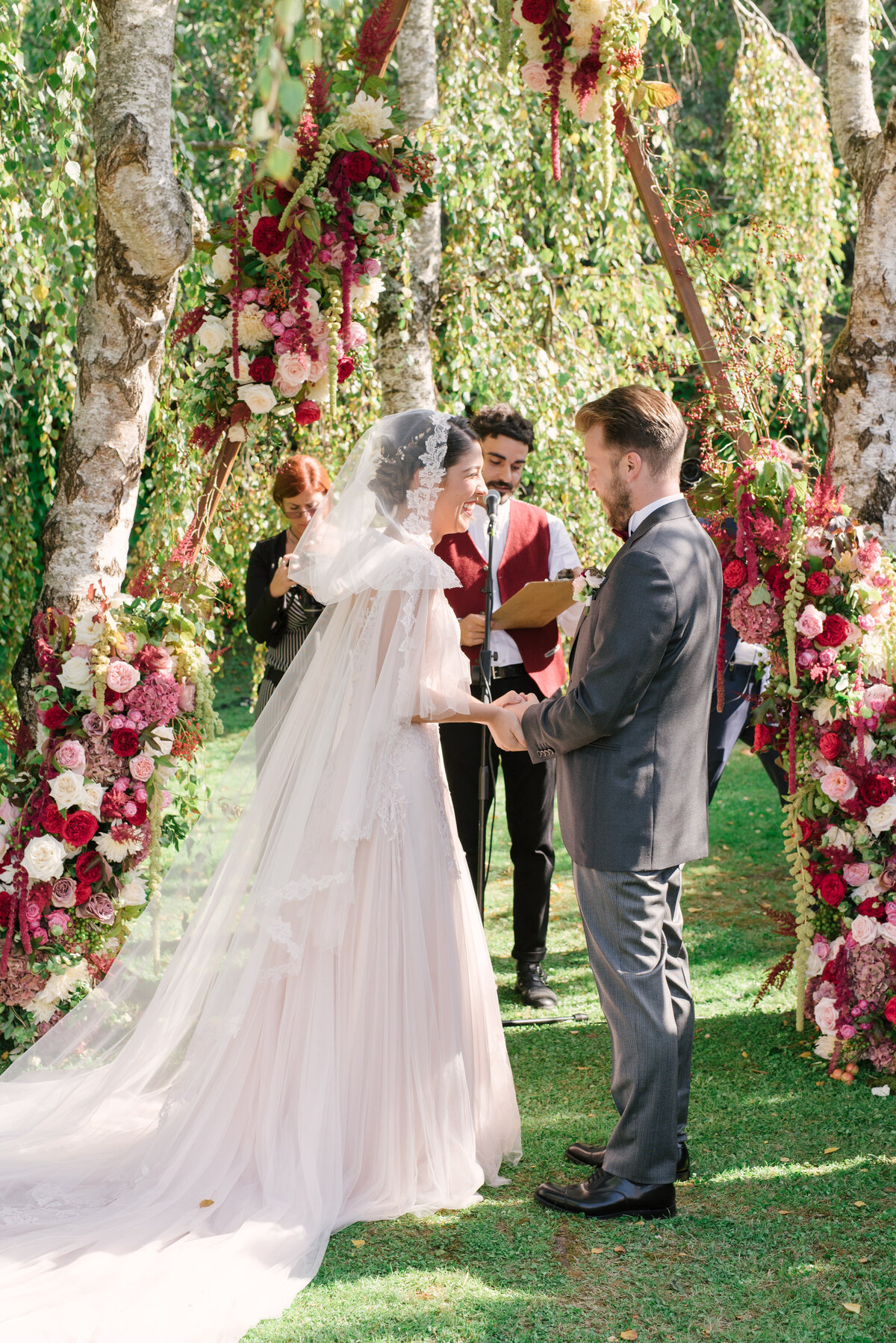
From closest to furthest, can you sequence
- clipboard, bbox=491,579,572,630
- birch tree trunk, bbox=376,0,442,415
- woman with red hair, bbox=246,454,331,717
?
clipboard, bbox=491,579,572,630 → woman with red hair, bbox=246,454,331,717 → birch tree trunk, bbox=376,0,442,415

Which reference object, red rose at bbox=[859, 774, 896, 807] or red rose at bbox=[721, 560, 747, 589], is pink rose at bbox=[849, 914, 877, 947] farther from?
red rose at bbox=[721, 560, 747, 589]

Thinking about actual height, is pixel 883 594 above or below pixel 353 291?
below

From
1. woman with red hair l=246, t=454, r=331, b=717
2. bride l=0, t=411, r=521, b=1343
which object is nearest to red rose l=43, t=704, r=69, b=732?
bride l=0, t=411, r=521, b=1343

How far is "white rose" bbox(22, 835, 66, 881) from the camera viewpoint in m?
3.56

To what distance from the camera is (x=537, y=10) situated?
11.5ft

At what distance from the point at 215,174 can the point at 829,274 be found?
3939 millimetres

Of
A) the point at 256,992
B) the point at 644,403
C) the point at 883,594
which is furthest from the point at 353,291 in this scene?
the point at 256,992

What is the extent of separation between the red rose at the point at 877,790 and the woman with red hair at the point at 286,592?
215 centimetres

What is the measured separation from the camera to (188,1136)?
2.94 meters

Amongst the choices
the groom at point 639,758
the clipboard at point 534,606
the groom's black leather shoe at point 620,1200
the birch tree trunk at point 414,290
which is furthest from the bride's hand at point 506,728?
the birch tree trunk at point 414,290

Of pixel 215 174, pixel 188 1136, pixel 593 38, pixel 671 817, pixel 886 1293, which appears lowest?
pixel 886 1293

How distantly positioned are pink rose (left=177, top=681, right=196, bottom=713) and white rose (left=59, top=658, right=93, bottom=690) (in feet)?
0.90

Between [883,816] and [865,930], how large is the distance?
14.4 inches

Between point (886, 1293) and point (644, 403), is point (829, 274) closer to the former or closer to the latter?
point (644, 403)
